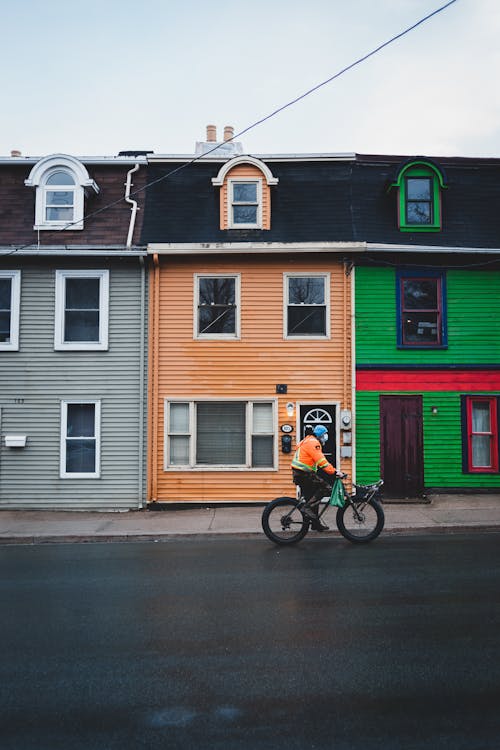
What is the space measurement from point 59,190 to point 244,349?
231 inches

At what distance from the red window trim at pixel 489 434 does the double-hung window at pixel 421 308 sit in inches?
61.5

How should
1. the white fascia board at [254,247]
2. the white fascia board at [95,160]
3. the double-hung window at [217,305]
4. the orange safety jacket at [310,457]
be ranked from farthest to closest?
the white fascia board at [95,160], the double-hung window at [217,305], the white fascia board at [254,247], the orange safety jacket at [310,457]

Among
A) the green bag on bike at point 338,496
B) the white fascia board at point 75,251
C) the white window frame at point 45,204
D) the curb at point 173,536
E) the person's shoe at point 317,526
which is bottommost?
the curb at point 173,536

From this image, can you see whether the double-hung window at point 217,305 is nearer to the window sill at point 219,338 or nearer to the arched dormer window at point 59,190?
the window sill at point 219,338

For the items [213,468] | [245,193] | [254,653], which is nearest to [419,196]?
[245,193]

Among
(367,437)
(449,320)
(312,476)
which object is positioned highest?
(449,320)

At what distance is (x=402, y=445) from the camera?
14.1 meters

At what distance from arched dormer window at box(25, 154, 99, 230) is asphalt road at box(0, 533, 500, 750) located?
874 cm

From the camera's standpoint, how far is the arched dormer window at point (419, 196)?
14617 millimetres

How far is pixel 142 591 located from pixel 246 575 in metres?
1.38

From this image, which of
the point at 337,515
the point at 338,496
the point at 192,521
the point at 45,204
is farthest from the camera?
the point at 45,204

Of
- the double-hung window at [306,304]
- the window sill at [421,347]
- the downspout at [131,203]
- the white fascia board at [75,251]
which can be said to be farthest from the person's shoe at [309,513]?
the downspout at [131,203]

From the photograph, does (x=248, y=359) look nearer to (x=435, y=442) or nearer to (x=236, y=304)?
(x=236, y=304)

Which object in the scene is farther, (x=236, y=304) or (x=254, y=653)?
(x=236, y=304)
